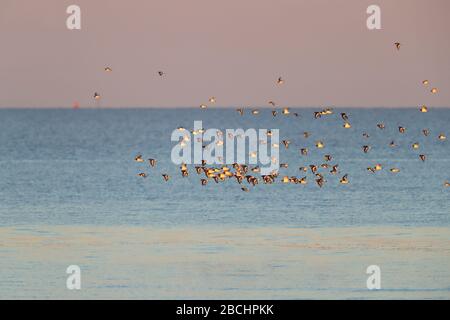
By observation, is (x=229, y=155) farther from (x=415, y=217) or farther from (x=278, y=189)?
(x=415, y=217)

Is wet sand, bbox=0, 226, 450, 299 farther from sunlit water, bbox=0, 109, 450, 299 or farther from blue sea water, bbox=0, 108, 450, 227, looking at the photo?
blue sea water, bbox=0, 108, 450, 227

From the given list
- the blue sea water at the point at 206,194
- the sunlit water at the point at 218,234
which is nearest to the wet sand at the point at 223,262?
the sunlit water at the point at 218,234

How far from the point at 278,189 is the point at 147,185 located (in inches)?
200

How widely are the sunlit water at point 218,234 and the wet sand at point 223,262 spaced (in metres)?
0.04

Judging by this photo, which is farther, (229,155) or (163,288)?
(229,155)

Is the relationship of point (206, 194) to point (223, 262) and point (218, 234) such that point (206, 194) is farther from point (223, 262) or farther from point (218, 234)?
point (223, 262)

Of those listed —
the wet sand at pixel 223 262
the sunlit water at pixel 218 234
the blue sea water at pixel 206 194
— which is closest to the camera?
the wet sand at pixel 223 262

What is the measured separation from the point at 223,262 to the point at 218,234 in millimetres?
4686

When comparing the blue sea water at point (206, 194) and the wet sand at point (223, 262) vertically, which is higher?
the blue sea water at point (206, 194)

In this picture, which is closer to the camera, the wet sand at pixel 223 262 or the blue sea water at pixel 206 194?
the wet sand at pixel 223 262

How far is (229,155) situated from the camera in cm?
6850

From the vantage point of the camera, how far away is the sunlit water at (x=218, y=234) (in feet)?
90.3

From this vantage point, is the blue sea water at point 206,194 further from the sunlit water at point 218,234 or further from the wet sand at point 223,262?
the wet sand at point 223,262
